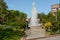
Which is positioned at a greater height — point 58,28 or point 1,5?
point 1,5

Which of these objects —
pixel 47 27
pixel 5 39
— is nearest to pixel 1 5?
pixel 47 27

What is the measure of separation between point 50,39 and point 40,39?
1.00 meters

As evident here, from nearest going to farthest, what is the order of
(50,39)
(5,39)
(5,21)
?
(5,39)
(50,39)
(5,21)

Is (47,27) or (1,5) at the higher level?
(1,5)

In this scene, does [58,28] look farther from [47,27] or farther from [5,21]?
[5,21]

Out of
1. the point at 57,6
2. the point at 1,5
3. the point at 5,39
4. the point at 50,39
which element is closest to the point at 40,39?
the point at 50,39

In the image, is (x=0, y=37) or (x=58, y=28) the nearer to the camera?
(x=0, y=37)

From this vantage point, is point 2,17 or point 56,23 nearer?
point 2,17

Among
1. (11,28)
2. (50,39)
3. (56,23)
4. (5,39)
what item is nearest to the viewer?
(5,39)

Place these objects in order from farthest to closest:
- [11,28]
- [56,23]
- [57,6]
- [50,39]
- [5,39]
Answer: [57,6] < [56,23] < [11,28] < [50,39] < [5,39]

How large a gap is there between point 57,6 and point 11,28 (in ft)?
194

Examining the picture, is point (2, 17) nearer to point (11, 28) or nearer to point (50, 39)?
point (11, 28)

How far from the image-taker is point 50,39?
23391mm

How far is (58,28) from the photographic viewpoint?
111 ft
